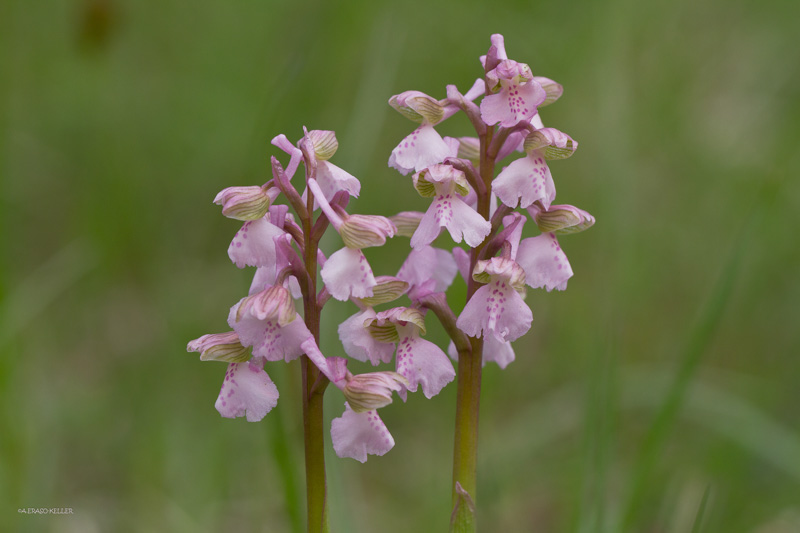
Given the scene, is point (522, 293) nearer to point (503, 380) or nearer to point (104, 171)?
point (503, 380)

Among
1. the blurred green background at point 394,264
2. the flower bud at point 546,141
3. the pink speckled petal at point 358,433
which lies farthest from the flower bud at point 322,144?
the blurred green background at point 394,264

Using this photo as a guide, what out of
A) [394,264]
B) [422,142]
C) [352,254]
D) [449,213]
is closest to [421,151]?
[422,142]

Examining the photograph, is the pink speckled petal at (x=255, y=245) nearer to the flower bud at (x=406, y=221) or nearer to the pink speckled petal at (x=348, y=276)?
the pink speckled petal at (x=348, y=276)

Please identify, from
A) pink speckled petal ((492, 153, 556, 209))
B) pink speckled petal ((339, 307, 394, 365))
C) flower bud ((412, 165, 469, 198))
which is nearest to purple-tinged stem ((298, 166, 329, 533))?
pink speckled petal ((339, 307, 394, 365))

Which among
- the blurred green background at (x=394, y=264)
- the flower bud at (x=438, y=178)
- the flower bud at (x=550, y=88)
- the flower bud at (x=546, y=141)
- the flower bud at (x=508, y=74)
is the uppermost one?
the flower bud at (x=508, y=74)

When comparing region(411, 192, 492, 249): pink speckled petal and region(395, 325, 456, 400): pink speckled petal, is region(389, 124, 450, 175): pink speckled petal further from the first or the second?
region(395, 325, 456, 400): pink speckled petal

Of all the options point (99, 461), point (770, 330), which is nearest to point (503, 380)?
point (770, 330)

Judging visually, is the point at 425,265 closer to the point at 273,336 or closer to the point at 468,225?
the point at 468,225
